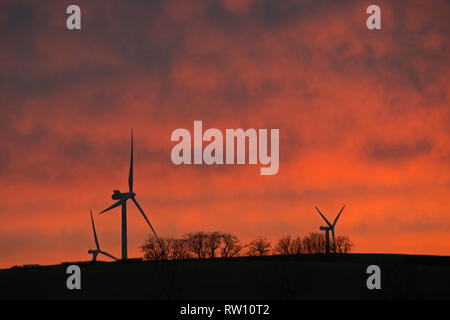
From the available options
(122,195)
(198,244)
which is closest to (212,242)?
(198,244)

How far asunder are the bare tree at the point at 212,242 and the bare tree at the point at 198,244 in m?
0.73

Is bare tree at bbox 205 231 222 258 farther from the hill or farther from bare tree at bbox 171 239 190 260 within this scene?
the hill

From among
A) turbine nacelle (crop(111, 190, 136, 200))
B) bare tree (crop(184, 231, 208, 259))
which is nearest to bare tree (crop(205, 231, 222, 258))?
bare tree (crop(184, 231, 208, 259))

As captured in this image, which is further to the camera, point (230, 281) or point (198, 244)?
point (198, 244)

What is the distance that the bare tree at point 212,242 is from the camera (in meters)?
184

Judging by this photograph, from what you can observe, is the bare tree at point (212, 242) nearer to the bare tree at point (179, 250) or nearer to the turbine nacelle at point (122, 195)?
the bare tree at point (179, 250)

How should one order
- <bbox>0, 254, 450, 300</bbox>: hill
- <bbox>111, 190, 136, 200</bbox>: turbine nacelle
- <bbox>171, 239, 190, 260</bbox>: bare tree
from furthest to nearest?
<bbox>171, 239, 190, 260</bbox>: bare tree, <bbox>111, 190, 136, 200</bbox>: turbine nacelle, <bbox>0, 254, 450, 300</bbox>: hill

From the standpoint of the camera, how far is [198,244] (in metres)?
184

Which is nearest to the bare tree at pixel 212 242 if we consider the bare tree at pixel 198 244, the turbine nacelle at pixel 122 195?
the bare tree at pixel 198 244

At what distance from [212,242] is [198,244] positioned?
366cm

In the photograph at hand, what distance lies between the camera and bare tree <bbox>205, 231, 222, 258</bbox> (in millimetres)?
184000

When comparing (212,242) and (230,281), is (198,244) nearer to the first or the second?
(212,242)

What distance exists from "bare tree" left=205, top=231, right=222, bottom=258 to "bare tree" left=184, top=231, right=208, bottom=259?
0.73m

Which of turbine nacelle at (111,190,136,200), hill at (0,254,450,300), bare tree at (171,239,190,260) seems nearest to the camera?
hill at (0,254,450,300)
